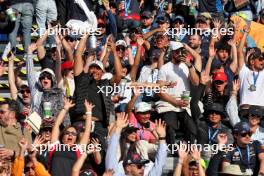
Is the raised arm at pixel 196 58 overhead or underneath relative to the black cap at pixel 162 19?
underneath

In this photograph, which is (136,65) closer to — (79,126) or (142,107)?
(142,107)

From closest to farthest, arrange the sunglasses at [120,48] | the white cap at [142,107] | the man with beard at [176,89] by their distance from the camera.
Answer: the white cap at [142,107], the man with beard at [176,89], the sunglasses at [120,48]

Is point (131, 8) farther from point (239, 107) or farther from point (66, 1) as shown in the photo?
point (239, 107)

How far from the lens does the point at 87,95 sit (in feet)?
54.3

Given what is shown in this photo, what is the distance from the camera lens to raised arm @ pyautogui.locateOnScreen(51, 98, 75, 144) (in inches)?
614

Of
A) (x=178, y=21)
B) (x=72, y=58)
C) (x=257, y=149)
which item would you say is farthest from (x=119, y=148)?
(x=178, y=21)

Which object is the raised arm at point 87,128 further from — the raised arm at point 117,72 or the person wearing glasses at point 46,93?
the raised arm at point 117,72

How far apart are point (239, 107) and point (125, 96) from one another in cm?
168

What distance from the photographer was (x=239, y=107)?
56.4 feet

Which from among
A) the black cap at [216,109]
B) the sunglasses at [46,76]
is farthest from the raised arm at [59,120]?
the black cap at [216,109]

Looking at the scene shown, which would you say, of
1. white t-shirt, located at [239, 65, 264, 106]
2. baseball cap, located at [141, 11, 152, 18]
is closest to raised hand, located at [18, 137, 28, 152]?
white t-shirt, located at [239, 65, 264, 106]

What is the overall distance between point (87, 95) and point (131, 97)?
2.39 ft

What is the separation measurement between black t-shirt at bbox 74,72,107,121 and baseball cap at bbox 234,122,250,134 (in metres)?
2.12

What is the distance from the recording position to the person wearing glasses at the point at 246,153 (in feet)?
49.6
